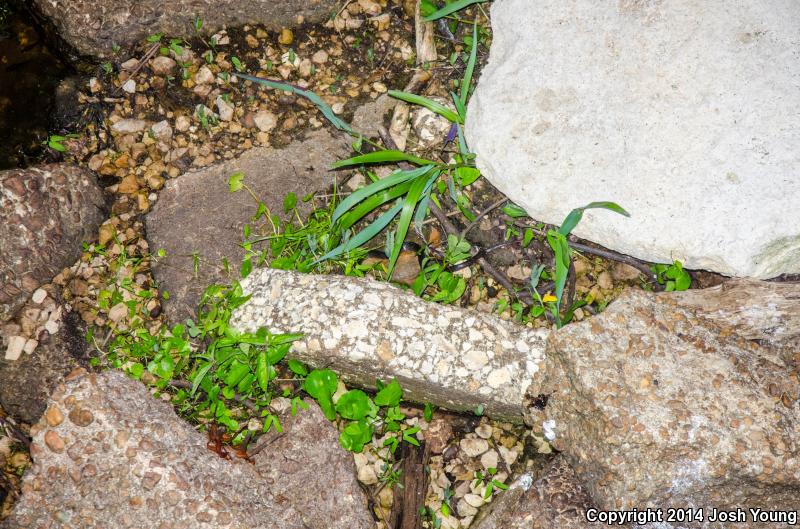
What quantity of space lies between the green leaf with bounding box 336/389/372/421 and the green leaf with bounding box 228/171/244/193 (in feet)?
3.11

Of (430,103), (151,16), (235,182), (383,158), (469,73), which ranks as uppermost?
(151,16)

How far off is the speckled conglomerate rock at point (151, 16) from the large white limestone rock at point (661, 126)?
1032 mm

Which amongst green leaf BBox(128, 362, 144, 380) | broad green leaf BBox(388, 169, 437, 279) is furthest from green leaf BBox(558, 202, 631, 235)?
green leaf BBox(128, 362, 144, 380)

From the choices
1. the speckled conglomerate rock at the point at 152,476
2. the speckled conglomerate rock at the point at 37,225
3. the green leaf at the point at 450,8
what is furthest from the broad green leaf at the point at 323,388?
the green leaf at the point at 450,8

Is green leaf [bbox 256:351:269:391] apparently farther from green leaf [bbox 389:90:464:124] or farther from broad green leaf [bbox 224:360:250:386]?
green leaf [bbox 389:90:464:124]

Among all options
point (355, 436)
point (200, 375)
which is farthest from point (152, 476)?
point (355, 436)

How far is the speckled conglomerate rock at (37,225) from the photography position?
7.07ft

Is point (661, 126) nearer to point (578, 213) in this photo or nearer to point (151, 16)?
point (578, 213)

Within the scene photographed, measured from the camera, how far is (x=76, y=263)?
7.54 ft

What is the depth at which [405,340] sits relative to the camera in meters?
2.00

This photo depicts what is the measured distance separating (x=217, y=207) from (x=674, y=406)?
5.89 feet

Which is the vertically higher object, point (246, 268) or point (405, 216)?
point (405, 216)

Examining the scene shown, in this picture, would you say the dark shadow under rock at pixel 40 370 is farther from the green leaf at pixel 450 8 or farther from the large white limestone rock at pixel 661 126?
the green leaf at pixel 450 8

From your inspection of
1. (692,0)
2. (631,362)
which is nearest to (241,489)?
(631,362)
